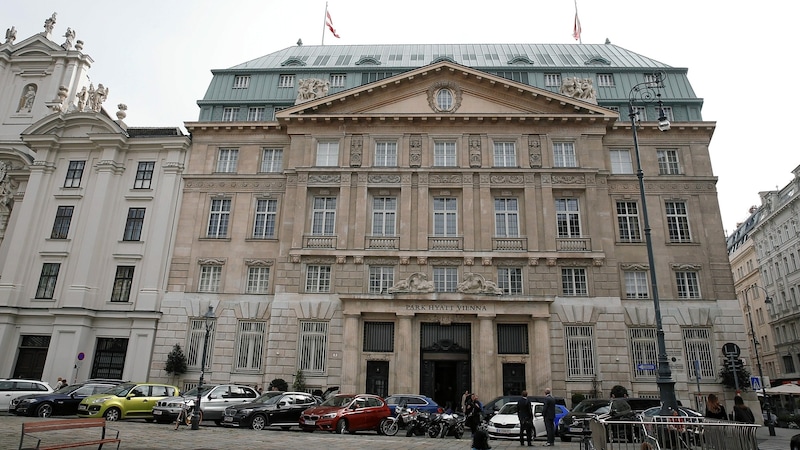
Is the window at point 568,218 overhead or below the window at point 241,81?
below

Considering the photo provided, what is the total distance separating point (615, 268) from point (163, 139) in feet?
105

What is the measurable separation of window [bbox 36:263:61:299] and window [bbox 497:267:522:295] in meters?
29.3

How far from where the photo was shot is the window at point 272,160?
36.9m

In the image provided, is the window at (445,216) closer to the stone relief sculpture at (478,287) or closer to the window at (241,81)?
the stone relief sculpture at (478,287)

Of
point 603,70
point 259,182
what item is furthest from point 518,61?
point 259,182

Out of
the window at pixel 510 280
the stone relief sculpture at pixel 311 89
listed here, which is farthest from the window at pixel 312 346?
the stone relief sculpture at pixel 311 89

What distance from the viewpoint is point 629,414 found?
20.3 meters

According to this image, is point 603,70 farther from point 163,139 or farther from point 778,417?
point 163,139

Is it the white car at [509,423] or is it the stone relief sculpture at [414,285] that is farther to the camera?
the stone relief sculpture at [414,285]

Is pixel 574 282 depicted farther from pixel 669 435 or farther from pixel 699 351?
pixel 669 435

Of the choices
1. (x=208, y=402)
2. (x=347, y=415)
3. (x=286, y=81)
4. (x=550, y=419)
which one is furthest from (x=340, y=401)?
(x=286, y=81)

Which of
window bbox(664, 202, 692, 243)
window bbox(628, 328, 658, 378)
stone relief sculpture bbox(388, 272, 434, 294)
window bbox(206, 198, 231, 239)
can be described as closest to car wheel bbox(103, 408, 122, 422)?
window bbox(206, 198, 231, 239)

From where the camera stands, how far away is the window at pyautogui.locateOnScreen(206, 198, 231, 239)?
117 ft

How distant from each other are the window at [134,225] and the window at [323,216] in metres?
12.2
